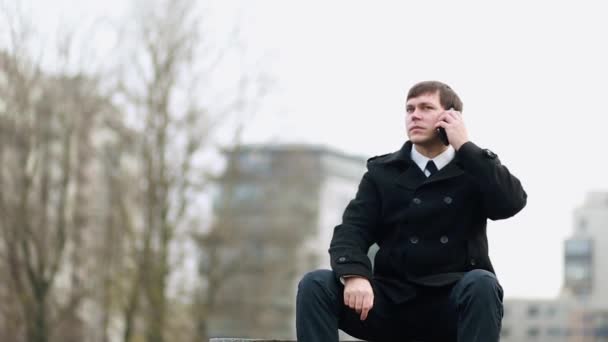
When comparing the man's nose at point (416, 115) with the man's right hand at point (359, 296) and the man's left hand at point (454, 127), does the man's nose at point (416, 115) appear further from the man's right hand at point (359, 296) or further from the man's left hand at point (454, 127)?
the man's right hand at point (359, 296)

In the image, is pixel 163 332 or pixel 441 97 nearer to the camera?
pixel 441 97

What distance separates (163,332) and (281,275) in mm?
5447

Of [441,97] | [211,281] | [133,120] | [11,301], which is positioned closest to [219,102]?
[133,120]

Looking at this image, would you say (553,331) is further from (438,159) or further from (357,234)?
(357,234)

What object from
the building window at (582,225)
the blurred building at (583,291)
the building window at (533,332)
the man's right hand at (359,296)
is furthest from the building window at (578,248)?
the man's right hand at (359,296)

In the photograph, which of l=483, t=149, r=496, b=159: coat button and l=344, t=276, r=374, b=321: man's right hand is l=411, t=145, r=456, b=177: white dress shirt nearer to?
l=483, t=149, r=496, b=159: coat button

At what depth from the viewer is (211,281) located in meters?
28.0

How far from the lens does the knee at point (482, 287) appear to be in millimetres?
4522

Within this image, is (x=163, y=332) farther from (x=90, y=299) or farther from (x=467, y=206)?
(x=467, y=206)

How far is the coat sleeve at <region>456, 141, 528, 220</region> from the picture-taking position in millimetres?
4684

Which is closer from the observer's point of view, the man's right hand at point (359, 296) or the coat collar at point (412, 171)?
the man's right hand at point (359, 296)

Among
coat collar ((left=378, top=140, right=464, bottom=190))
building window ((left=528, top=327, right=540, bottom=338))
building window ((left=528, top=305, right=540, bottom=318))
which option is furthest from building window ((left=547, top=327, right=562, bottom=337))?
coat collar ((left=378, top=140, right=464, bottom=190))

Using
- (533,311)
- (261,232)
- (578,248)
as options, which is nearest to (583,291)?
(578,248)

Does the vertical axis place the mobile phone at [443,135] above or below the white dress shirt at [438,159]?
above
